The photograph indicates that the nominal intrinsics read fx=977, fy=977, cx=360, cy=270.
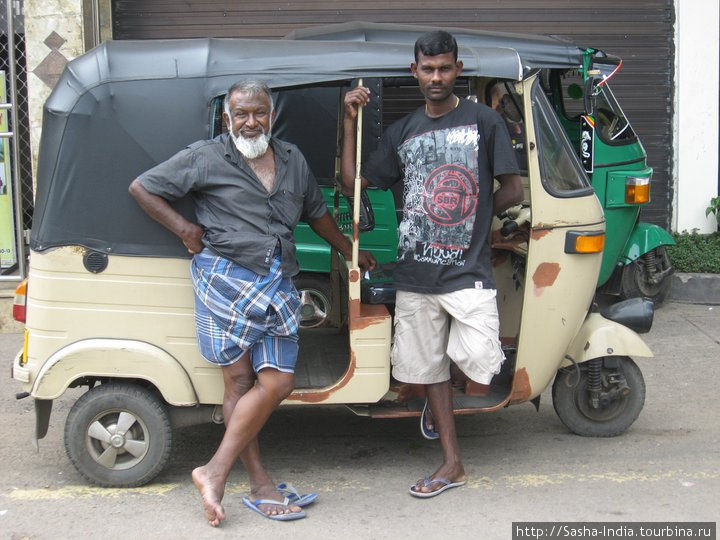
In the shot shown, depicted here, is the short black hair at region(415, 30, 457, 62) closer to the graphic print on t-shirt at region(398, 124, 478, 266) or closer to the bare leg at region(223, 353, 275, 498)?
the graphic print on t-shirt at region(398, 124, 478, 266)

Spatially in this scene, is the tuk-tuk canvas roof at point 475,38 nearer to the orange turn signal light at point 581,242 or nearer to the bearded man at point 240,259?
the orange turn signal light at point 581,242

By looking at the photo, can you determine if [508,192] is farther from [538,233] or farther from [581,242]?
[581,242]

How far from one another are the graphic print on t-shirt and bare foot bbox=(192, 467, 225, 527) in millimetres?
1304

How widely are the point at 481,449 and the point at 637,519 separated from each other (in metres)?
1.05

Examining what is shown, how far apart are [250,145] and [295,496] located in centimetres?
151

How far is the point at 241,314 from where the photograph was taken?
4043 millimetres

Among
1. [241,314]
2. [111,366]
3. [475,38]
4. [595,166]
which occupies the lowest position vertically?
[111,366]

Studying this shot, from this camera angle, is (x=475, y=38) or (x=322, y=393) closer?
(x=322, y=393)

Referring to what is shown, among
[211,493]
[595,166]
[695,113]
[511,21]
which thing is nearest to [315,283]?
[595,166]

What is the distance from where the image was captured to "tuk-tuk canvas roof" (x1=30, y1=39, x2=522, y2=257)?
4.11 metres

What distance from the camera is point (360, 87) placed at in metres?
4.12

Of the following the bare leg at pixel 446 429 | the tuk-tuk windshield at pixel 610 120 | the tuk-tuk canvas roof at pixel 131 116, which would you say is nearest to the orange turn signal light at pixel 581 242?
the bare leg at pixel 446 429

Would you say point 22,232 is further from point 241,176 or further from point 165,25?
point 241,176

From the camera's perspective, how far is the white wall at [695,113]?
8531mm
